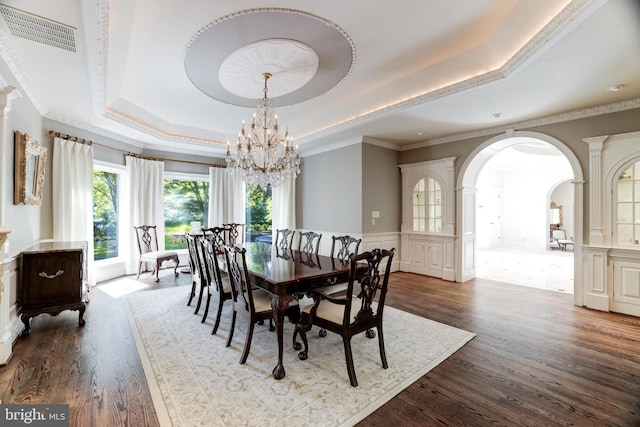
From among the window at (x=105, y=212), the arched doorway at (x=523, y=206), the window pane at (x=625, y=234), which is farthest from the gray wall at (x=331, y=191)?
the arched doorway at (x=523, y=206)

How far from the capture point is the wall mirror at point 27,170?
3.08 m

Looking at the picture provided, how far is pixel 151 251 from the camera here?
5.69 meters

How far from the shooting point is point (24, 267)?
3035mm

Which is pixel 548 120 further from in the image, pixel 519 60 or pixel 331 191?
pixel 331 191

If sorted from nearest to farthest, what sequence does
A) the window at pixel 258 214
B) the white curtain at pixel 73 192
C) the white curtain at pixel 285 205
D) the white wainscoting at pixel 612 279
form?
the white wainscoting at pixel 612 279
the white curtain at pixel 73 192
the white curtain at pixel 285 205
the window at pixel 258 214

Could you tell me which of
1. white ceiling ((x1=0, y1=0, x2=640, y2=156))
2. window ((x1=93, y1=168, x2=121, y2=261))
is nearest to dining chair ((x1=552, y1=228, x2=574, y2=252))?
white ceiling ((x1=0, y1=0, x2=640, y2=156))

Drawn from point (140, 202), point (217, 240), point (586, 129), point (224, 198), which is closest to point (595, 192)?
point (586, 129)

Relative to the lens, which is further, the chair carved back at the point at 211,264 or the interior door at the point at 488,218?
the interior door at the point at 488,218

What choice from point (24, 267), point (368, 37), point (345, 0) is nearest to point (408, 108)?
point (368, 37)

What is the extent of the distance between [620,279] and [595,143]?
6.00ft

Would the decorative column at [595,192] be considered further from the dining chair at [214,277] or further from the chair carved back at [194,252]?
the chair carved back at [194,252]

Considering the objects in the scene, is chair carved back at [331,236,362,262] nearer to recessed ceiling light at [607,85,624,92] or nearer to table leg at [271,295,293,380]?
table leg at [271,295,293,380]

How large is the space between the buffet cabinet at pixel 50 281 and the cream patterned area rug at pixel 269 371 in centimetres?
69

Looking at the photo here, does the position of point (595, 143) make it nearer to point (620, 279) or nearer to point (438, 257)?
point (620, 279)
